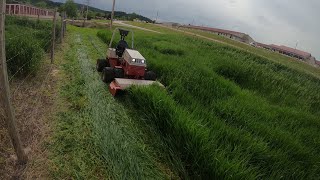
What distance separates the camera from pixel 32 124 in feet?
14.8

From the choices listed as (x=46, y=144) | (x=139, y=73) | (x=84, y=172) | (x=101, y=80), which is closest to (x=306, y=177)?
(x=84, y=172)

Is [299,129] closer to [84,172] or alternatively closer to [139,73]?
[139,73]

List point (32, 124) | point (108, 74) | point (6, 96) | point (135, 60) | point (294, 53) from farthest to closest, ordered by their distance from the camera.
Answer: point (294, 53) < point (108, 74) < point (135, 60) < point (32, 124) < point (6, 96)

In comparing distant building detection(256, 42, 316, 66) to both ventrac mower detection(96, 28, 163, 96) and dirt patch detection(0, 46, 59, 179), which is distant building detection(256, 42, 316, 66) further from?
dirt patch detection(0, 46, 59, 179)

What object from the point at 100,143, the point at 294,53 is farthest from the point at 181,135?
the point at 294,53

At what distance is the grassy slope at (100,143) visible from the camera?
365cm

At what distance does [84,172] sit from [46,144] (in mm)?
839

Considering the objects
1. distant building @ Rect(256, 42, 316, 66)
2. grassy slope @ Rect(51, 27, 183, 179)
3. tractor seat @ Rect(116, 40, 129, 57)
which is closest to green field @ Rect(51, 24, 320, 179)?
grassy slope @ Rect(51, 27, 183, 179)

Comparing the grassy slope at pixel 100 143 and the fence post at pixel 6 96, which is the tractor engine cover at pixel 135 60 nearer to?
the grassy slope at pixel 100 143

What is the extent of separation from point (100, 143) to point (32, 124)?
1.22 m

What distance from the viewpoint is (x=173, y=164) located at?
404cm

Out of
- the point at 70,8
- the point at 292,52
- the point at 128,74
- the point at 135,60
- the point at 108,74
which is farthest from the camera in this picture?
the point at 292,52

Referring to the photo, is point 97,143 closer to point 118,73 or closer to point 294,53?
point 118,73

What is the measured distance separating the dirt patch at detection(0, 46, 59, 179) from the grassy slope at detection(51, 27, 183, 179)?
0.18m
